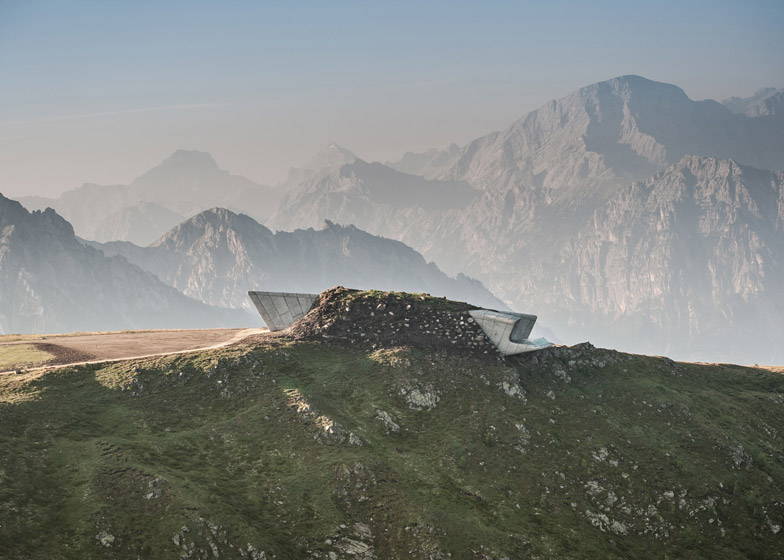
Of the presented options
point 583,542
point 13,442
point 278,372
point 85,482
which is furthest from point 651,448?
point 13,442

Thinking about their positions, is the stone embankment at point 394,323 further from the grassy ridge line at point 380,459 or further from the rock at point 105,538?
the rock at point 105,538

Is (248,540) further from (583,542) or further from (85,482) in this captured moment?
(583,542)

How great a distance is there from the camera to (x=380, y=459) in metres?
35.8

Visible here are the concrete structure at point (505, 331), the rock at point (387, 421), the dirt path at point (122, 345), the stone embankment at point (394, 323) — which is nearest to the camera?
the rock at point (387, 421)

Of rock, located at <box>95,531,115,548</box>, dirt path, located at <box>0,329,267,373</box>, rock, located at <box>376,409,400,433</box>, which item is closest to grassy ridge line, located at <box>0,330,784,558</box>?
rock, located at <box>95,531,115,548</box>

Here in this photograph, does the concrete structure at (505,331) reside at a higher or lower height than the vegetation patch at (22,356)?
higher

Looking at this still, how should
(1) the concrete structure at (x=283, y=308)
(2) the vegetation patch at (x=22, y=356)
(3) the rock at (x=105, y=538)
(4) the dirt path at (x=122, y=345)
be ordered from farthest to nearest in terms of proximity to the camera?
1. (1) the concrete structure at (x=283, y=308)
2. (4) the dirt path at (x=122, y=345)
3. (2) the vegetation patch at (x=22, y=356)
4. (3) the rock at (x=105, y=538)

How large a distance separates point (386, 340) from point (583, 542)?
26.4 m

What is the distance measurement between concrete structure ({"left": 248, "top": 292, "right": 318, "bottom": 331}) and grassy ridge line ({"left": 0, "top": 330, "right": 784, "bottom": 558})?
11852mm

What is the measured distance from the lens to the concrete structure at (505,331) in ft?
171

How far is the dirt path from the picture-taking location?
1919 inches

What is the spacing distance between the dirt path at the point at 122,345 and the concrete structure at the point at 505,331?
87.5ft

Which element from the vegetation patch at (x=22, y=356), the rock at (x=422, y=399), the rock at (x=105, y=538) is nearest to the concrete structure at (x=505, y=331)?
the rock at (x=422, y=399)

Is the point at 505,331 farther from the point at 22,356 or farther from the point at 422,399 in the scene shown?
the point at 22,356
